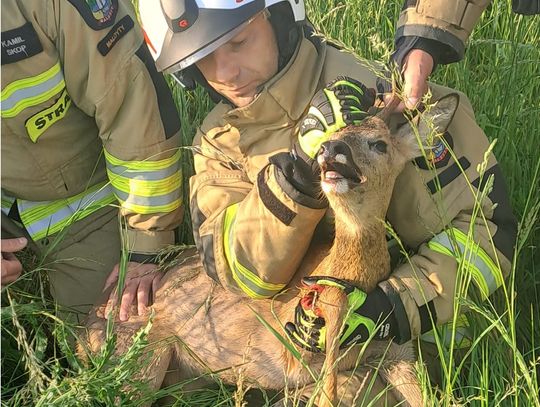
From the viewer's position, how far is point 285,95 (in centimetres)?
352

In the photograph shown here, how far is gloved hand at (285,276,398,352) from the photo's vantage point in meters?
3.21

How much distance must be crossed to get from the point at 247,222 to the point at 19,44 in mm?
1355

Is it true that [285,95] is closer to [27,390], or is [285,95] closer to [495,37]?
[27,390]

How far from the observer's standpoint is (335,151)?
290cm

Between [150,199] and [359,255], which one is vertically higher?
[359,255]

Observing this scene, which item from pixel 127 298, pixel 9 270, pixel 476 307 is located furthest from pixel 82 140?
pixel 476 307

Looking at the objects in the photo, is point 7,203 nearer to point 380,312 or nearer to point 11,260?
point 11,260

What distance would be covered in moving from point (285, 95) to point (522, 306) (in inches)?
57.2

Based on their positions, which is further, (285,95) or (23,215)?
(23,215)

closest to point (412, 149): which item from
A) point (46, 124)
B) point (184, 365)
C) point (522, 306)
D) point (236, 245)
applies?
point (236, 245)

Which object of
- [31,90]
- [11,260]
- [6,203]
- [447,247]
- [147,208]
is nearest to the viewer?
[447,247]

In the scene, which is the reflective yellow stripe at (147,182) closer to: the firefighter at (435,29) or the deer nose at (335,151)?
the firefighter at (435,29)

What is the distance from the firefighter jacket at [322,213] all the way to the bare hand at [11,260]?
Result: 0.90 metres

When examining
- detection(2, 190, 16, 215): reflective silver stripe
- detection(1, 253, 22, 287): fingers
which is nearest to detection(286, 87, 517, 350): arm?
detection(1, 253, 22, 287): fingers
